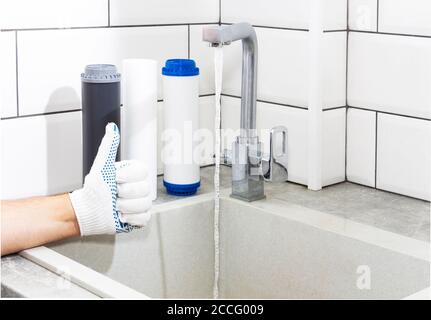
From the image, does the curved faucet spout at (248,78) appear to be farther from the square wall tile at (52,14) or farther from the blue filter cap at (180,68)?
the square wall tile at (52,14)

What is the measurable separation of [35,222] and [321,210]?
17.3 inches

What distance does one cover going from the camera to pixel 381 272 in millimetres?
983

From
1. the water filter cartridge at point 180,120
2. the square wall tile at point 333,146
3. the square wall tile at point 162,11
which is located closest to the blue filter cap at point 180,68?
the water filter cartridge at point 180,120

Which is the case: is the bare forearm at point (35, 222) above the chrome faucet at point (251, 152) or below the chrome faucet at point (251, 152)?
below

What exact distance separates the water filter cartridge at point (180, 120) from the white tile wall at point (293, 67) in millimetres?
153

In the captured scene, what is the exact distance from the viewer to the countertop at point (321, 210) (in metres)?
0.86

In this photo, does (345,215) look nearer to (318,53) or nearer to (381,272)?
(381,272)

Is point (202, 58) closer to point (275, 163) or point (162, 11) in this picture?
point (162, 11)

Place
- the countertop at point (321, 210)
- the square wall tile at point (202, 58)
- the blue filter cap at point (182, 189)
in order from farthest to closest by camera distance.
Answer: the square wall tile at point (202, 58) → the blue filter cap at point (182, 189) → the countertop at point (321, 210)

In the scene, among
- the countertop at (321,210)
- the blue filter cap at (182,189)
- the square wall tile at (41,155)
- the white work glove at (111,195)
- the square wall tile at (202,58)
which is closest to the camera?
the countertop at (321,210)

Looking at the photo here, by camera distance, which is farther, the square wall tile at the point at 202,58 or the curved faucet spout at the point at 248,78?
the square wall tile at the point at 202,58

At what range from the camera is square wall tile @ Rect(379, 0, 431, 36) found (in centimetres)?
109

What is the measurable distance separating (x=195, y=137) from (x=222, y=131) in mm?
175
